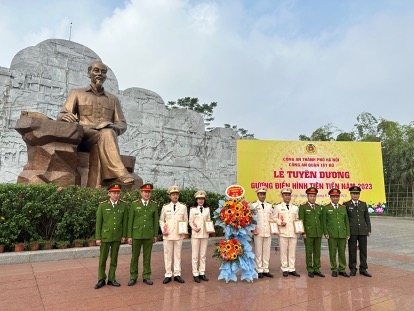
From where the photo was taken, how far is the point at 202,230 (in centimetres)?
364

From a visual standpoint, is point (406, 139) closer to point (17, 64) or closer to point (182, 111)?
point (182, 111)

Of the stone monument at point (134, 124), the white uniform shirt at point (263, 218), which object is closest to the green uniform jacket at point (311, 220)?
the white uniform shirt at point (263, 218)

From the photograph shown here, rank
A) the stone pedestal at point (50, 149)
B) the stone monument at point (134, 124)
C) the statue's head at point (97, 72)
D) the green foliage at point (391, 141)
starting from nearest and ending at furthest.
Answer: the stone pedestal at point (50, 149), the statue's head at point (97, 72), the stone monument at point (134, 124), the green foliage at point (391, 141)

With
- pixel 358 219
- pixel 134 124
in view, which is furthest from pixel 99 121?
pixel 134 124

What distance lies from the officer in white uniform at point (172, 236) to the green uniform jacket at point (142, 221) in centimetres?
12

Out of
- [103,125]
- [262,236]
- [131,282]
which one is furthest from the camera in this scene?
[103,125]

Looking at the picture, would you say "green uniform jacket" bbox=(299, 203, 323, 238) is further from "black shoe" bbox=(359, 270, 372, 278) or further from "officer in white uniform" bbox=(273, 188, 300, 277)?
"black shoe" bbox=(359, 270, 372, 278)

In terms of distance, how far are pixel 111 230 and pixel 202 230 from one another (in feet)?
3.29

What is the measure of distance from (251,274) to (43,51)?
39.9ft

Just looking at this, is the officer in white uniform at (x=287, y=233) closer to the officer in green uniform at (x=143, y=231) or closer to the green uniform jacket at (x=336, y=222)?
the green uniform jacket at (x=336, y=222)

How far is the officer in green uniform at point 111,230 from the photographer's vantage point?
3297mm

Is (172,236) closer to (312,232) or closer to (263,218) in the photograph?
(263,218)

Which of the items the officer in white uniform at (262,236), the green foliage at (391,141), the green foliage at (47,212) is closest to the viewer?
the officer in white uniform at (262,236)

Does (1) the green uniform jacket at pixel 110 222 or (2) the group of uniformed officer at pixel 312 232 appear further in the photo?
(2) the group of uniformed officer at pixel 312 232
